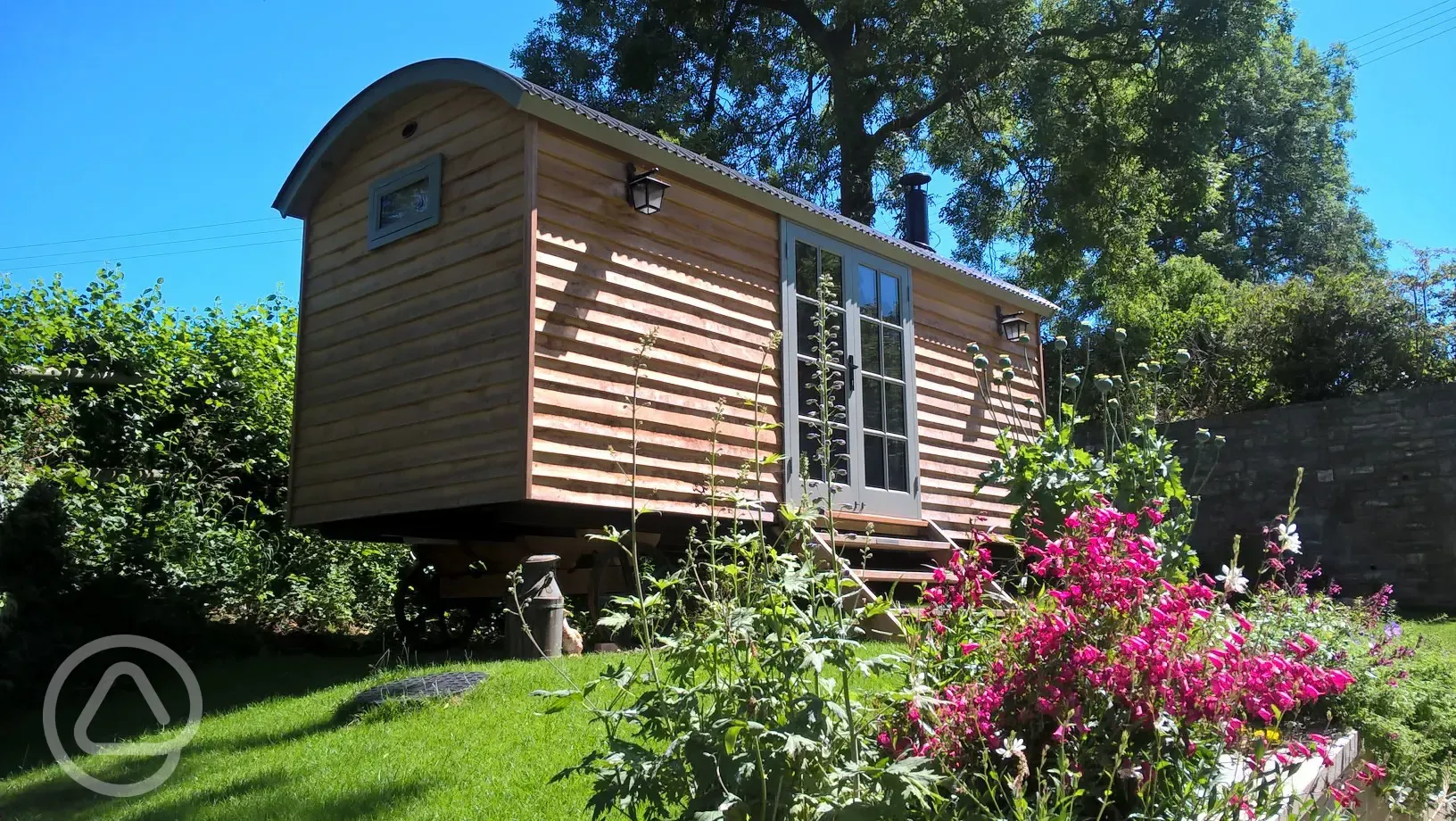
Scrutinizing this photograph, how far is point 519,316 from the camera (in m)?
5.93

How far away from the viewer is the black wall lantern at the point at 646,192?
255 inches

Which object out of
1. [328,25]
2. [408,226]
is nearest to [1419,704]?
[408,226]

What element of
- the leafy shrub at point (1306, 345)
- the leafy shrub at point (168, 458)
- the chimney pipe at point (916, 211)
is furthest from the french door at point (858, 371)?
the leafy shrub at point (1306, 345)

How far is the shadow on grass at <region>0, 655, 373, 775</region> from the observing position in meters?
5.03

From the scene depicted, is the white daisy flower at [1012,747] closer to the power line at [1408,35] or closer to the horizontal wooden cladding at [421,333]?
the horizontal wooden cladding at [421,333]

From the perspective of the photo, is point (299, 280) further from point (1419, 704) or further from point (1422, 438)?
point (1422, 438)

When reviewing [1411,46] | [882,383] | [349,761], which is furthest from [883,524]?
[1411,46]

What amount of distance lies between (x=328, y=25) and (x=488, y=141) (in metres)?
3.19

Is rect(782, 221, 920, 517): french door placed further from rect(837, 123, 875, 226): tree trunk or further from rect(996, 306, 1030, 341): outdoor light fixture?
rect(837, 123, 875, 226): tree trunk

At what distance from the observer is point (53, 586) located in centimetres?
625

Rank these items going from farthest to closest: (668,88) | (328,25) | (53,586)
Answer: (668,88) → (328,25) → (53,586)

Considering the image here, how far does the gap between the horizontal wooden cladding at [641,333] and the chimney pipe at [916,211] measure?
3169 millimetres

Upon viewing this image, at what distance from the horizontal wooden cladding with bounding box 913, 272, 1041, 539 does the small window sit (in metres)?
3.93

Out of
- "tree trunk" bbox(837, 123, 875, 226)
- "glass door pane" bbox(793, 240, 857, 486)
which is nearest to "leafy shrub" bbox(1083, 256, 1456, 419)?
"tree trunk" bbox(837, 123, 875, 226)
